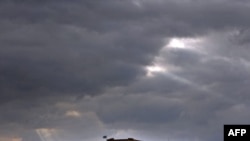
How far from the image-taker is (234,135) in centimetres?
9850

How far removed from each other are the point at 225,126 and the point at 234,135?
2476 millimetres

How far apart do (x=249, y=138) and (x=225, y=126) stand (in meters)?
5.37

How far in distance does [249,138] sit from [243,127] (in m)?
2.43

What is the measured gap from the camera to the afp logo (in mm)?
98000

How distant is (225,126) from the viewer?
98.1 meters

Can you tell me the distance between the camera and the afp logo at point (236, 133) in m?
98.0

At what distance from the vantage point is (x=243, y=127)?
100 metres

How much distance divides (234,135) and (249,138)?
3102 millimetres

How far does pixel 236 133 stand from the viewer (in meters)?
98.6

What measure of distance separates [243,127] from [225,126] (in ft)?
15.0
